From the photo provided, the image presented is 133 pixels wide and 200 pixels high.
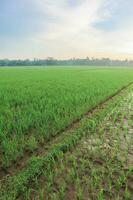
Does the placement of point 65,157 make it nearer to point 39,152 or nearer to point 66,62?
point 39,152

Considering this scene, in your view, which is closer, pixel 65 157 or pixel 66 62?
pixel 65 157

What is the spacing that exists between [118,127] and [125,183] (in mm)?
2173

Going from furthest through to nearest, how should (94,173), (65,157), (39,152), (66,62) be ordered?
(66,62) < (39,152) < (65,157) < (94,173)

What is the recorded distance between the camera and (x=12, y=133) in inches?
145

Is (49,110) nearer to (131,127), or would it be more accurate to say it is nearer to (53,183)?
(131,127)

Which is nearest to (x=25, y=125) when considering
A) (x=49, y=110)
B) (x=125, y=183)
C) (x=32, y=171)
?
(x=49, y=110)

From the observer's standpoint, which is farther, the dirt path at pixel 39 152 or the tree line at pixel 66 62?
the tree line at pixel 66 62

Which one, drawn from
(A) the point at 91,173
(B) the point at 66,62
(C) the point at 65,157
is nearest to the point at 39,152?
(C) the point at 65,157

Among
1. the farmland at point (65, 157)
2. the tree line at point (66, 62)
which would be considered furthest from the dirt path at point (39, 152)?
the tree line at point (66, 62)

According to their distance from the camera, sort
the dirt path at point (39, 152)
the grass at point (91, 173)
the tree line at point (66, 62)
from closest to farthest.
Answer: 1. the grass at point (91, 173)
2. the dirt path at point (39, 152)
3. the tree line at point (66, 62)

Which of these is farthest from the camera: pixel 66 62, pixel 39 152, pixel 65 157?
pixel 66 62

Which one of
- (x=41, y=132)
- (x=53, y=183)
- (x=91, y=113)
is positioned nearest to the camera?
(x=53, y=183)

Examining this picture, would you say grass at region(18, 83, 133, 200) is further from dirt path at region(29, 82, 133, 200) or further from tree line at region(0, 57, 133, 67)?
tree line at region(0, 57, 133, 67)

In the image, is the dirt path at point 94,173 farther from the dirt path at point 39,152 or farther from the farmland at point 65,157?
the dirt path at point 39,152
